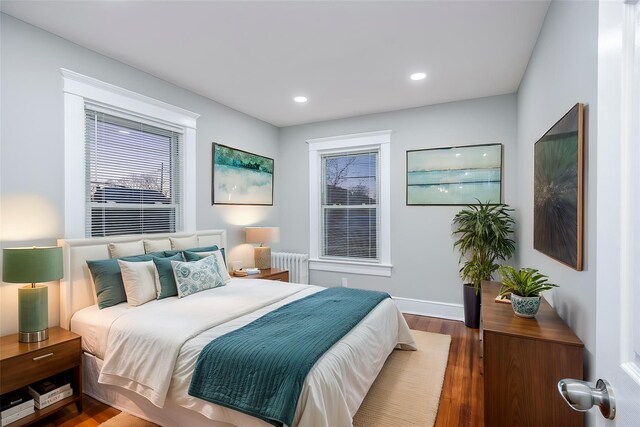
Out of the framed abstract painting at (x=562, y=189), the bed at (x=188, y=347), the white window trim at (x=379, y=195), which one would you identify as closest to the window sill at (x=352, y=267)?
the white window trim at (x=379, y=195)

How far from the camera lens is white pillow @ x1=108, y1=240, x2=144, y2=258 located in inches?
111

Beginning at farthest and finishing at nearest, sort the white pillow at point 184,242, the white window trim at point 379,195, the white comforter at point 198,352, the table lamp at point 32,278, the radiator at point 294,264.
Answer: the radiator at point 294,264 → the white window trim at point 379,195 → the white pillow at point 184,242 → the table lamp at point 32,278 → the white comforter at point 198,352

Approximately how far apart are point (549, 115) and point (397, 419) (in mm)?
2371

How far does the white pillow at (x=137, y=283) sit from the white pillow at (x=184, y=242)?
61 centimetres

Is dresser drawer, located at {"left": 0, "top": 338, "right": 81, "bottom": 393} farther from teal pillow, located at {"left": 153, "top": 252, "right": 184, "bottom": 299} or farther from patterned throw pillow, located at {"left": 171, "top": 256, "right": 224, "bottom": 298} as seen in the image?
patterned throw pillow, located at {"left": 171, "top": 256, "right": 224, "bottom": 298}

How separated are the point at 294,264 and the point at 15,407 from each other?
343 cm

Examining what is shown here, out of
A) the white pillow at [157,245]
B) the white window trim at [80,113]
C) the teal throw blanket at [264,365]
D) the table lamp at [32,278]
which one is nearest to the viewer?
the teal throw blanket at [264,365]

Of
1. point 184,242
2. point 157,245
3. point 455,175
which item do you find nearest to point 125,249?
point 157,245

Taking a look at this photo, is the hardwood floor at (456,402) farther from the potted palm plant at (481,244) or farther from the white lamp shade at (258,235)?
the white lamp shade at (258,235)

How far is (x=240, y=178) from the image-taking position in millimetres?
4551

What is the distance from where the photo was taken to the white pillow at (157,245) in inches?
122

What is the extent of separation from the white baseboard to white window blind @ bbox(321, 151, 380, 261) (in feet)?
2.49

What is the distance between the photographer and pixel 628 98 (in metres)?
0.58

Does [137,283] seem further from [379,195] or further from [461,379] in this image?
[379,195]
